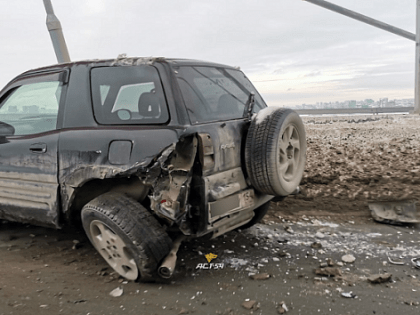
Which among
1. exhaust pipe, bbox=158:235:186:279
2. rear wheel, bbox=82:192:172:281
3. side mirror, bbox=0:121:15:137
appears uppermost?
side mirror, bbox=0:121:15:137

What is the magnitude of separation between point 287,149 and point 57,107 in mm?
2189

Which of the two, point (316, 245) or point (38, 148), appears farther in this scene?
point (316, 245)

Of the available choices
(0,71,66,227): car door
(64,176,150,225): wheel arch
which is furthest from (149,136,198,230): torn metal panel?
(0,71,66,227): car door

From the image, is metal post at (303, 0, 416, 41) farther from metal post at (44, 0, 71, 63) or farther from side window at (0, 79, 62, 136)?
side window at (0, 79, 62, 136)

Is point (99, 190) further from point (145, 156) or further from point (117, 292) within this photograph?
point (117, 292)

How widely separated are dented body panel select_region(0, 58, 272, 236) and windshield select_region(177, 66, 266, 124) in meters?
0.07

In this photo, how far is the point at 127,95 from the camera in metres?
3.57

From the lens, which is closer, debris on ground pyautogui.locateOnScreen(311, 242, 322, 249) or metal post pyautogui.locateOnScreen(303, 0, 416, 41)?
debris on ground pyautogui.locateOnScreen(311, 242, 322, 249)

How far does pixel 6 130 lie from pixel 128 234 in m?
2.00

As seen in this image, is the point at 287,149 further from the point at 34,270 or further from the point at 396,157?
the point at 396,157

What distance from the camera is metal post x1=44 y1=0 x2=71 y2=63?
360 inches

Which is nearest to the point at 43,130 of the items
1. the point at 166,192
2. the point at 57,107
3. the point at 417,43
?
the point at 57,107

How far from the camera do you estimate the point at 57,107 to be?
3752 millimetres

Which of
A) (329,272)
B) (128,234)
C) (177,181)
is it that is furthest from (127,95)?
(329,272)
